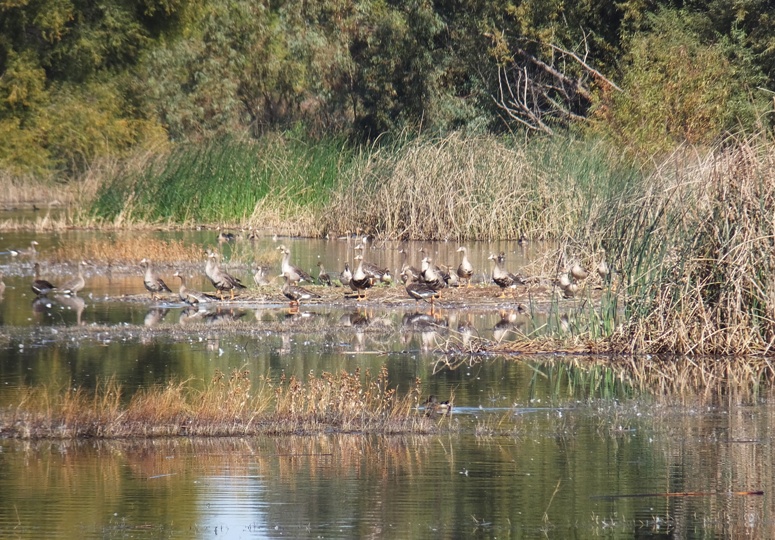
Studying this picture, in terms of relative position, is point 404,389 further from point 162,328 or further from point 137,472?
point 162,328

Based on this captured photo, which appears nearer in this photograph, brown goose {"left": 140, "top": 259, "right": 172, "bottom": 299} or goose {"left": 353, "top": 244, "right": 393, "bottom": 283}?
brown goose {"left": 140, "top": 259, "right": 172, "bottom": 299}

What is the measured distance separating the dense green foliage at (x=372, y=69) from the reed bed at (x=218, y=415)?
23.9 meters

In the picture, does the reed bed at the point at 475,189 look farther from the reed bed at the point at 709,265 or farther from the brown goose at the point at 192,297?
the reed bed at the point at 709,265

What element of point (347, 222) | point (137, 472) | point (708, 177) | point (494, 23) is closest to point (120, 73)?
point (494, 23)

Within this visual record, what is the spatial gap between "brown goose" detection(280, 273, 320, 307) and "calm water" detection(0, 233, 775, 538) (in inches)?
190

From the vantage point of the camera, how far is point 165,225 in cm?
3444

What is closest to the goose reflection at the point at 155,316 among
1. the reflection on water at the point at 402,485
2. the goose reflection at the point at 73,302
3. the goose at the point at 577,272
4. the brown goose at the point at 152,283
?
the goose reflection at the point at 73,302

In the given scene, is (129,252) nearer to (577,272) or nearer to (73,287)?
(73,287)

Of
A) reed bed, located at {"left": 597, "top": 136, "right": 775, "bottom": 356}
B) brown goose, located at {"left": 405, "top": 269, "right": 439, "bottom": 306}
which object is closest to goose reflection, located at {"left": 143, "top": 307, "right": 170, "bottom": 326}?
brown goose, located at {"left": 405, "top": 269, "right": 439, "bottom": 306}

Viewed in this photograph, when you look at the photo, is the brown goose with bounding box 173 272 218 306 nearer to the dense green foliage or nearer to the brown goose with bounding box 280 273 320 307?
the brown goose with bounding box 280 273 320 307

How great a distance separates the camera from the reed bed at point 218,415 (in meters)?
10.7

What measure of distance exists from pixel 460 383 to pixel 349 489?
4.47 m

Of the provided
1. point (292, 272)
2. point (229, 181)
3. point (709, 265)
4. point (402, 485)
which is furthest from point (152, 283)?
point (229, 181)

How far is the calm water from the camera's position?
8203mm
